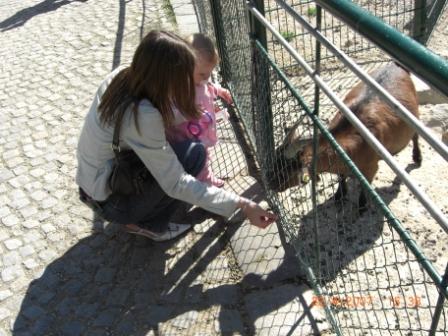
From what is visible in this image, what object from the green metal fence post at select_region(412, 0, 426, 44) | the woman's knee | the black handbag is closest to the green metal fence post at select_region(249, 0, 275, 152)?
the woman's knee

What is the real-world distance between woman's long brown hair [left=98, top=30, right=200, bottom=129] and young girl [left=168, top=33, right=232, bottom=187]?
50 centimetres

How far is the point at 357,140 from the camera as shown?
10.6 ft

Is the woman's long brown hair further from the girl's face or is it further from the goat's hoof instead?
the goat's hoof

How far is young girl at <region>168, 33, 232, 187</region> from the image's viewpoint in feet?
10.4

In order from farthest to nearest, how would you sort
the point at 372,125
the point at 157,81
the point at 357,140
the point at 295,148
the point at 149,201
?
the point at 372,125 → the point at 357,140 → the point at 295,148 → the point at 149,201 → the point at 157,81

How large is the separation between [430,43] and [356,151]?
9.42 ft

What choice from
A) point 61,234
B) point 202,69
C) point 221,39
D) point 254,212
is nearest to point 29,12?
point 221,39

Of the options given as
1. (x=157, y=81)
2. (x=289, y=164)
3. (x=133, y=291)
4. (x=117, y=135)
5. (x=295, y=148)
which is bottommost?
(x=133, y=291)

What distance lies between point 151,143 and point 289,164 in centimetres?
99

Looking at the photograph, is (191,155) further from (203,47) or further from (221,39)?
(221,39)

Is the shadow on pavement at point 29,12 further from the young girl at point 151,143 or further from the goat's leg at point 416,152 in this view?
the goat's leg at point 416,152

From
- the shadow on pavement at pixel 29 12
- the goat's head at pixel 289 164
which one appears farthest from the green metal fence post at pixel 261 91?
the shadow on pavement at pixel 29 12

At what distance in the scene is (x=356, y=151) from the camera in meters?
3.25

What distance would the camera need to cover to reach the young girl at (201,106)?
3.18 m
